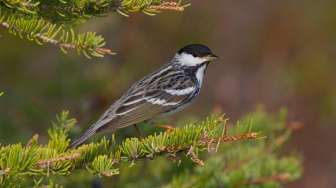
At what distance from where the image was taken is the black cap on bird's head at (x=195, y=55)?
6.25m

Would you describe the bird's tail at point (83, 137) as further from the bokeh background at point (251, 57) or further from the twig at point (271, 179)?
the bokeh background at point (251, 57)

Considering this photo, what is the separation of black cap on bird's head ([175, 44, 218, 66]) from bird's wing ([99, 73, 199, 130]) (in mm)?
290

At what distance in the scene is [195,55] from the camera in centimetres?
630

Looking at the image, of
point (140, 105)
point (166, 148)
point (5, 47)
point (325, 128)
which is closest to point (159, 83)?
point (140, 105)

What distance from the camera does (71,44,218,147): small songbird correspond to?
16.4 feet

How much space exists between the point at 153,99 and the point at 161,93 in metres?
0.12

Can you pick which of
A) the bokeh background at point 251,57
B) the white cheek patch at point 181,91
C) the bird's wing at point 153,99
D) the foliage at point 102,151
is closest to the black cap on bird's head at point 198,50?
the bird's wing at point 153,99

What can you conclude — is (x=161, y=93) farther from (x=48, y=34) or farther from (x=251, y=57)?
(x=251, y=57)

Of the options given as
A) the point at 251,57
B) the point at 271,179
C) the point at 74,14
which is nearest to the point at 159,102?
the point at 271,179

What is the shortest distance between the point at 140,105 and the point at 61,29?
6.73 feet

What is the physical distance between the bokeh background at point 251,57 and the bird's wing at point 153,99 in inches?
94.1

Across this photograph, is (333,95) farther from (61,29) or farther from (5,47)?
(61,29)

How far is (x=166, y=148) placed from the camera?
3.52 meters

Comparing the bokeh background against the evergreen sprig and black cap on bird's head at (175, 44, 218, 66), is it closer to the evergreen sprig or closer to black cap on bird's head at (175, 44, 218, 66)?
black cap on bird's head at (175, 44, 218, 66)
